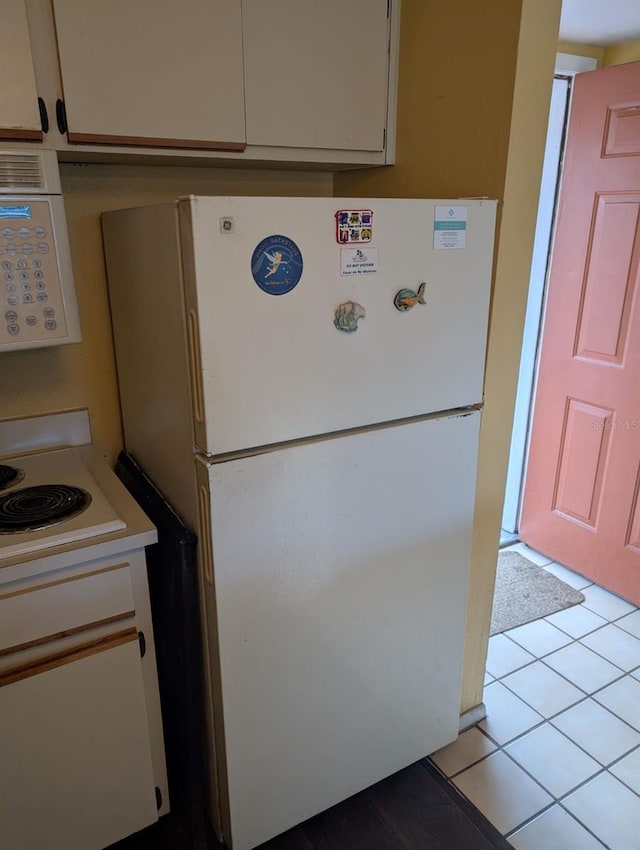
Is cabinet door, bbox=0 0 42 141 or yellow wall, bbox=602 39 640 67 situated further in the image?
yellow wall, bbox=602 39 640 67

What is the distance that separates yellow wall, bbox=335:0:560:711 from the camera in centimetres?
133

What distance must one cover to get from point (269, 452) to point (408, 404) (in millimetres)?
350

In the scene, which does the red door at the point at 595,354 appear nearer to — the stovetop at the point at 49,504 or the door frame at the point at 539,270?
the door frame at the point at 539,270

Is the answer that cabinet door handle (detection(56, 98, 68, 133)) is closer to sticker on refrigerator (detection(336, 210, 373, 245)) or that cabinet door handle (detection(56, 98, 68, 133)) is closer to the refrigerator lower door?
sticker on refrigerator (detection(336, 210, 373, 245))

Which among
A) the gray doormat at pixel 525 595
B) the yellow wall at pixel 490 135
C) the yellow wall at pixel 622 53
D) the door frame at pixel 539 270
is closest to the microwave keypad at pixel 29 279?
the yellow wall at pixel 490 135

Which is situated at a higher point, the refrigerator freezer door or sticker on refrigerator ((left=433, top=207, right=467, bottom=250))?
sticker on refrigerator ((left=433, top=207, right=467, bottom=250))

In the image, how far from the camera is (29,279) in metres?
1.25

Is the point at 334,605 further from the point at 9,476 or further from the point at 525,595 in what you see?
the point at 525,595

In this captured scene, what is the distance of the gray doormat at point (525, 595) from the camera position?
7.95ft

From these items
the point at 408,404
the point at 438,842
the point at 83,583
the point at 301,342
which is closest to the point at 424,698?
the point at 438,842

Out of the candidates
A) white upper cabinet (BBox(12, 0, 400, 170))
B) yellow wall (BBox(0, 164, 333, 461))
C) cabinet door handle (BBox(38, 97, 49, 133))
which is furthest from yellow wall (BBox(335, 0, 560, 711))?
cabinet door handle (BBox(38, 97, 49, 133))

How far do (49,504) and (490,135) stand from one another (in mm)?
1294

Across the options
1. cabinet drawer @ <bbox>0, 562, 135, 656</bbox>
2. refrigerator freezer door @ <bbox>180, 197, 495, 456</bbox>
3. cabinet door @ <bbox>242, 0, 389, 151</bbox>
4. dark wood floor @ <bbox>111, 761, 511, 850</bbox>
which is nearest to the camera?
refrigerator freezer door @ <bbox>180, 197, 495, 456</bbox>

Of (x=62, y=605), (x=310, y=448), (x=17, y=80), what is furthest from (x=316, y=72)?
(x=62, y=605)
